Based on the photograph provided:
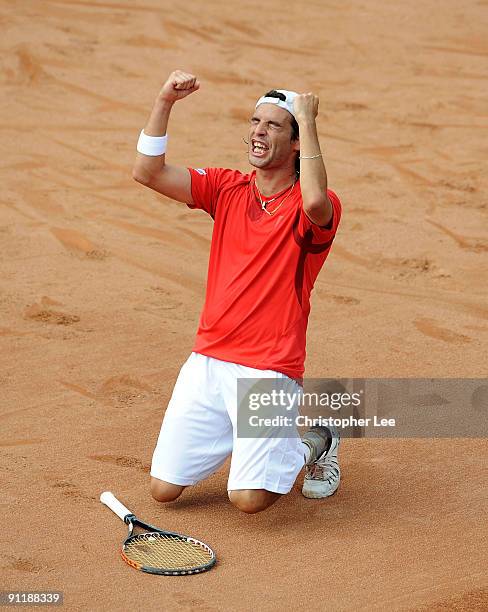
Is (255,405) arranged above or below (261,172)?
below

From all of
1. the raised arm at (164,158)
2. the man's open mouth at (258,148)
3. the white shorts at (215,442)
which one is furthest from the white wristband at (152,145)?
the white shorts at (215,442)

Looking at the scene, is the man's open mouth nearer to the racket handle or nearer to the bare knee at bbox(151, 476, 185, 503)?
the bare knee at bbox(151, 476, 185, 503)

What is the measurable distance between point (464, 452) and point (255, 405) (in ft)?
4.36

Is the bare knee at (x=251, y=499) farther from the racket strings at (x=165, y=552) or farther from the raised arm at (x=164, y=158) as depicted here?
the raised arm at (x=164, y=158)

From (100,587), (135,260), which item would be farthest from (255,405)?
(135,260)

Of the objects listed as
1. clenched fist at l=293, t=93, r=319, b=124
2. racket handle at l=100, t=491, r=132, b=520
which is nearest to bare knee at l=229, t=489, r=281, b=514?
racket handle at l=100, t=491, r=132, b=520

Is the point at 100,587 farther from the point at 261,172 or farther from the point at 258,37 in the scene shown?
the point at 258,37

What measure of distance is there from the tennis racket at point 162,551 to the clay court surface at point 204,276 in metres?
0.05

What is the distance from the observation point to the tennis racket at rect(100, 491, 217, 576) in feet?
14.0

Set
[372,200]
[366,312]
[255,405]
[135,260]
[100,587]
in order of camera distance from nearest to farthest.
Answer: [100,587] → [255,405] → [366,312] → [135,260] → [372,200]

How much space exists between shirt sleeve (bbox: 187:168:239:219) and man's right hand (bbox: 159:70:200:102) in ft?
1.13

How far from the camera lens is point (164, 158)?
4844 mm

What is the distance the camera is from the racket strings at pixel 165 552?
4.32 meters

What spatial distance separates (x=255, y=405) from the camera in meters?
4.69
